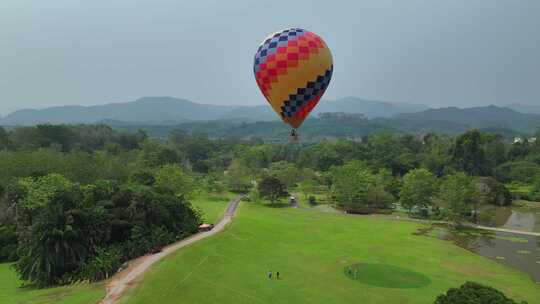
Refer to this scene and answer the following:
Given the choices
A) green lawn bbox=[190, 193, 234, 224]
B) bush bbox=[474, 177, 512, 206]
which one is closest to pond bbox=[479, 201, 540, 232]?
bush bbox=[474, 177, 512, 206]

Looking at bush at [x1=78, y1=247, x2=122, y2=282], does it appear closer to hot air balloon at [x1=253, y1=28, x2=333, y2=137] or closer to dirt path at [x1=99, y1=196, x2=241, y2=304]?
dirt path at [x1=99, y1=196, x2=241, y2=304]

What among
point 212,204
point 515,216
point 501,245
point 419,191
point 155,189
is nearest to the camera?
point 501,245

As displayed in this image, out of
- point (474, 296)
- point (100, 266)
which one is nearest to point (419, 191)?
point (474, 296)

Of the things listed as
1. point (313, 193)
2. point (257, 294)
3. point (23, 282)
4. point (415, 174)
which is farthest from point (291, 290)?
point (313, 193)

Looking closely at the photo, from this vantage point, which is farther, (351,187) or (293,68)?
(351,187)

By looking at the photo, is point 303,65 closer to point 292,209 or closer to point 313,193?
point 292,209

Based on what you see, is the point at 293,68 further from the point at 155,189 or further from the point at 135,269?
the point at 155,189
